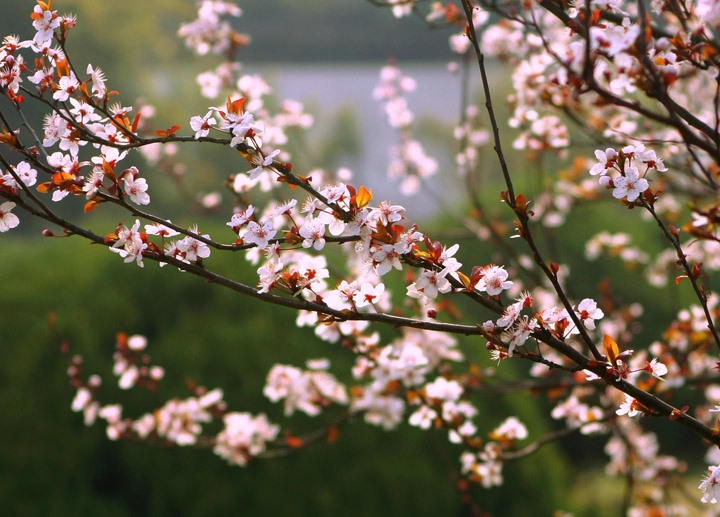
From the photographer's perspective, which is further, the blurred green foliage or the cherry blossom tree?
the blurred green foliage

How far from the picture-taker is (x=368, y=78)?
808 inches

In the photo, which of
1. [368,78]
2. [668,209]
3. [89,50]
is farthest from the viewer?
[368,78]

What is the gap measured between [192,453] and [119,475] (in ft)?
1.16

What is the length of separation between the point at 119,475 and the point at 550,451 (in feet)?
6.63

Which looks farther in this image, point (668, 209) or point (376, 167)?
point (376, 167)

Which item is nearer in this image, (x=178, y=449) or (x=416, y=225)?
(x=416, y=225)

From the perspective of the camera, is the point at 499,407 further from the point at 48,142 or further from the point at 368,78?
the point at 368,78

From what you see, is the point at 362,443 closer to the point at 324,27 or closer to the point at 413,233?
the point at 413,233

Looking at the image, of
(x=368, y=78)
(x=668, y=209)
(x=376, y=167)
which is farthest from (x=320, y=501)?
(x=368, y=78)

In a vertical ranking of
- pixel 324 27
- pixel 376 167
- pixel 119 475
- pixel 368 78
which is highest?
pixel 368 78

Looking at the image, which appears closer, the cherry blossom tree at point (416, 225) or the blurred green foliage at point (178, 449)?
the cherry blossom tree at point (416, 225)

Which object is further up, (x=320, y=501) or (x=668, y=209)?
(x=668, y=209)

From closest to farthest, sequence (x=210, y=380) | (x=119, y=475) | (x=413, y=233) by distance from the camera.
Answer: (x=413, y=233) → (x=119, y=475) → (x=210, y=380)

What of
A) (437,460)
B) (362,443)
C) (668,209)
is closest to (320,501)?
(362,443)
